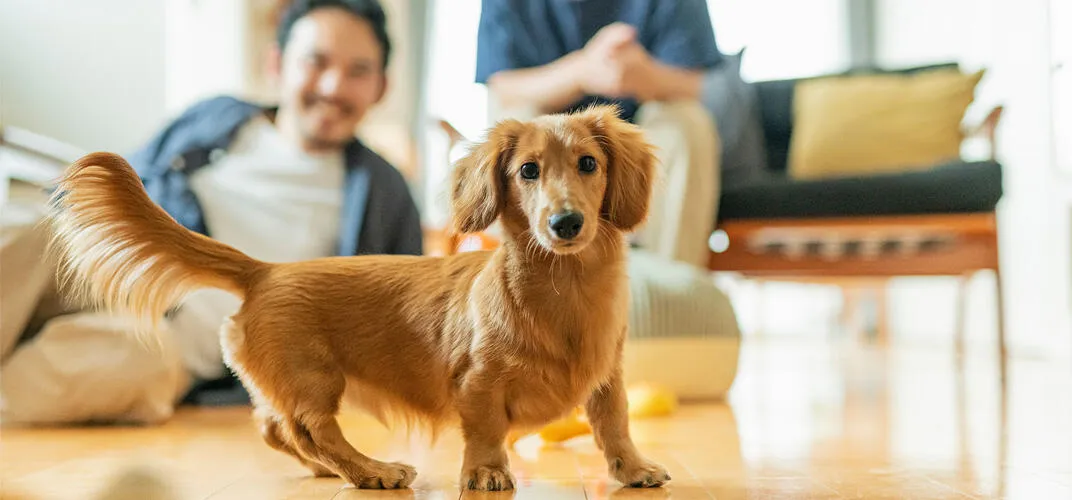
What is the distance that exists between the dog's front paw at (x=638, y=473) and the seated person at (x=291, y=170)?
1.31 m

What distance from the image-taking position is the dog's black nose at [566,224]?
3.77 ft

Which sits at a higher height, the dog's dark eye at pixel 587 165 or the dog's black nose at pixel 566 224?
the dog's dark eye at pixel 587 165

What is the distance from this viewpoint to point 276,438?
4.51 ft

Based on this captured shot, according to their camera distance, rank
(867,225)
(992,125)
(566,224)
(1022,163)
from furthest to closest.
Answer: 1. (1022,163)
2. (992,125)
3. (867,225)
4. (566,224)

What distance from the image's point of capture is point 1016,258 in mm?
4391

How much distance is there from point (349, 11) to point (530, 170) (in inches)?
59.6

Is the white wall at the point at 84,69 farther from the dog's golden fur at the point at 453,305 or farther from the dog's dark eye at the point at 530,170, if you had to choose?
the dog's dark eye at the point at 530,170

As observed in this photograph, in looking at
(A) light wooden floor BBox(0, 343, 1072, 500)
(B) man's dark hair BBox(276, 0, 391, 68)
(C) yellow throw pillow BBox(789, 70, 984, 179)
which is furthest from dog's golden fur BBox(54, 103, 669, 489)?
(C) yellow throw pillow BBox(789, 70, 984, 179)

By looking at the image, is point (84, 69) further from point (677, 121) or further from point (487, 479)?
point (487, 479)

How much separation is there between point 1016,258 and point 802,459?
3.48 metres

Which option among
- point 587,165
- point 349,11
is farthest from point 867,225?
point 587,165

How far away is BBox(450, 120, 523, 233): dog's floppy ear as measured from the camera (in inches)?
50.2

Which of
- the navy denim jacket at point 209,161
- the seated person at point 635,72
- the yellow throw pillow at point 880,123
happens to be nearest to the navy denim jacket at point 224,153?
the navy denim jacket at point 209,161

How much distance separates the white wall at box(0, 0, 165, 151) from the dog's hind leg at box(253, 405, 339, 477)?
1.25 meters
